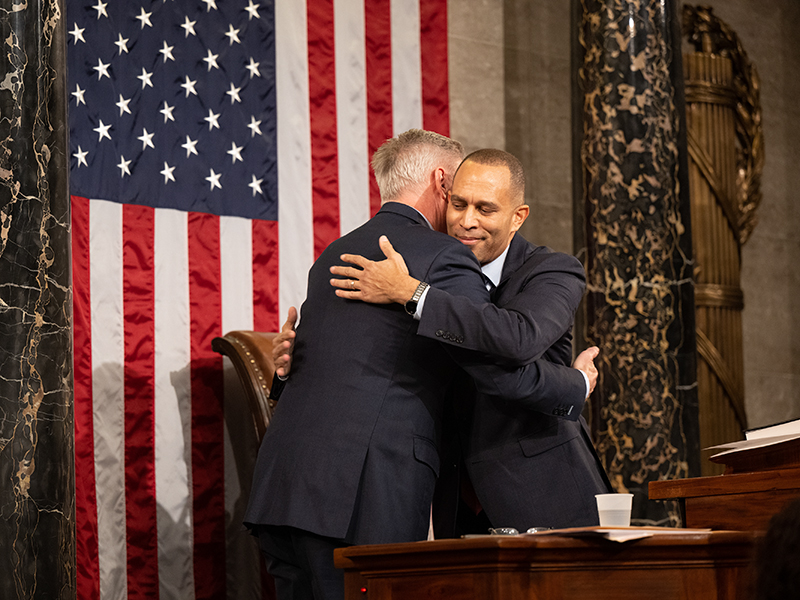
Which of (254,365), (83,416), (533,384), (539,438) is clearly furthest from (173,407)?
(533,384)

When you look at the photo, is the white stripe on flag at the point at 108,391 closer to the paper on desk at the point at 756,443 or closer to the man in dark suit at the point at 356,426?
the man in dark suit at the point at 356,426

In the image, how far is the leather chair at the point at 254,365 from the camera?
4473 millimetres

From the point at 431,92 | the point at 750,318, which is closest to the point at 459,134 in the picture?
the point at 431,92

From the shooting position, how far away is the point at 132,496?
4.91 metres

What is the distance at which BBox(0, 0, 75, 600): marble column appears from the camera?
3477 mm

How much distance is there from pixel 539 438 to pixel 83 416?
2751 mm

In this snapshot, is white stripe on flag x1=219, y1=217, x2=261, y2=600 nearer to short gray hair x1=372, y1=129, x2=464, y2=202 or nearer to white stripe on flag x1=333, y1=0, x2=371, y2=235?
white stripe on flag x1=333, y1=0, x2=371, y2=235

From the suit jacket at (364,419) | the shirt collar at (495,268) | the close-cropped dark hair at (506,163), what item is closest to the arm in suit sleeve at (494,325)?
the suit jacket at (364,419)

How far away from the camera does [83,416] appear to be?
190 inches

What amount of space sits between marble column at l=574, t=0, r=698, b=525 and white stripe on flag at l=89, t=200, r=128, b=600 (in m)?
2.40

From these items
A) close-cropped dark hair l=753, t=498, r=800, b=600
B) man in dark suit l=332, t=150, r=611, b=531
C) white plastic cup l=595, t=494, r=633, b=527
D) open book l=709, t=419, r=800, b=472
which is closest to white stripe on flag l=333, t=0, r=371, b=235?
man in dark suit l=332, t=150, r=611, b=531

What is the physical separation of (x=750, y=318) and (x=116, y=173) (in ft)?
16.1

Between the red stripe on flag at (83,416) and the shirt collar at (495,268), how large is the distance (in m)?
2.44

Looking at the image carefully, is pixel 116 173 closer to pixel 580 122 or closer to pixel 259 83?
pixel 259 83
